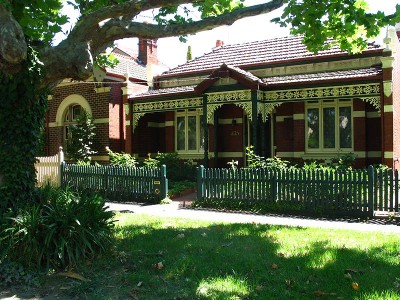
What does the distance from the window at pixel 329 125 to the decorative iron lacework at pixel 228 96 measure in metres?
2.62

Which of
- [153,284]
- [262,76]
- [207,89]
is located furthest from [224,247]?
[262,76]

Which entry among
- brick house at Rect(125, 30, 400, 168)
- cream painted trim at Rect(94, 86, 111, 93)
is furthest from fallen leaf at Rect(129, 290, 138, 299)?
cream painted trim at Rect(94, 86, 111, 93)

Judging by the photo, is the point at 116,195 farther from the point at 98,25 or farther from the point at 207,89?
the point at 98,25

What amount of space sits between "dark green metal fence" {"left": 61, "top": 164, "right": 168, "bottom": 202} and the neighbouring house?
12.9 feet

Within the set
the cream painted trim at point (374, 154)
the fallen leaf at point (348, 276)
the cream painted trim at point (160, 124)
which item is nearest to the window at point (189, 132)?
the cream painted trim at point (160, 124)

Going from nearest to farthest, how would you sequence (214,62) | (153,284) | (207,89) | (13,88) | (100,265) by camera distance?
(153,284)
(100,265)
(13,88)
(207,89)
(214,62)

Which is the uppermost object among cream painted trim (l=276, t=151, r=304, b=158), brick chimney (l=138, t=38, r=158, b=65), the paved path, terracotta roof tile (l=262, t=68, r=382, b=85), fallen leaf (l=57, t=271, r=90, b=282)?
brick chimney (l=138, t=38, r=158, b=65)

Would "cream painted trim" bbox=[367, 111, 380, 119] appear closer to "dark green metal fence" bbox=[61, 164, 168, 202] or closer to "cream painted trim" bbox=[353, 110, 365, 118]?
"cream painted trim" bbox=[353, 110, 365, 118]

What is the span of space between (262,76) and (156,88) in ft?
17.9

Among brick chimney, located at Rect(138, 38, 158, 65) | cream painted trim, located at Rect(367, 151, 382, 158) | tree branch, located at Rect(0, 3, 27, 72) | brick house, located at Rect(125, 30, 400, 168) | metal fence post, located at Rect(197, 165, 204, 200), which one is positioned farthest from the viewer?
brick chimney, located at Rect(138, 38, 158, 65)

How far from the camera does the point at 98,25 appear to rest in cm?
682

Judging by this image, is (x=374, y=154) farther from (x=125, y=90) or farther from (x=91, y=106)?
(x=91, y=106)

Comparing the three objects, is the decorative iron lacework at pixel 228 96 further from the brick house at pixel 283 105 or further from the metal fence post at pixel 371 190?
the metal fence post at pixel 371 190

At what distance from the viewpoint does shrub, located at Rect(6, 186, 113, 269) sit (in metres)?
5.72
